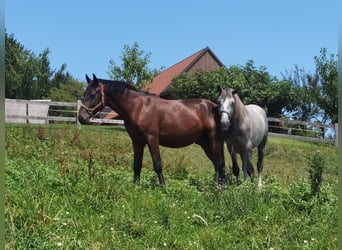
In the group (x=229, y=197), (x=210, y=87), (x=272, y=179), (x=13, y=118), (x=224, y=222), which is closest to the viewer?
(x=224, y=222)

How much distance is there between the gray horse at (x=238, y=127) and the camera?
19.8 feet

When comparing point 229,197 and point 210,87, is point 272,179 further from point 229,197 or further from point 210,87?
point 210,87

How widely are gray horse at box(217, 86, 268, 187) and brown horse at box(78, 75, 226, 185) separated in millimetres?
287

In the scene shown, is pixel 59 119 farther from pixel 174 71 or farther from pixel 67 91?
pixel 67 91

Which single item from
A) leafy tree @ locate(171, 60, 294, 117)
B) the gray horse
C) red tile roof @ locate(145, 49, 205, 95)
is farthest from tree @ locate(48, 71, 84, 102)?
the gray horse

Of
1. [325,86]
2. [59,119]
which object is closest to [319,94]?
[325,86]

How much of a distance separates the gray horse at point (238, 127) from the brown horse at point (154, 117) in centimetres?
29

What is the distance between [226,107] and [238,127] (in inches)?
23.0

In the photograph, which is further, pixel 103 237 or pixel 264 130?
pixel 264 130

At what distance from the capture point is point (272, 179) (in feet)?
24.6

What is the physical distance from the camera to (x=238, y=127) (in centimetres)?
646

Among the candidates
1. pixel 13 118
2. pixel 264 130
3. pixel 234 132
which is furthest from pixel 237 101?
pixel 13 118

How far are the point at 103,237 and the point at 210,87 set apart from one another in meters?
18.7

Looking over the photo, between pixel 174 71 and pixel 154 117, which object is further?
pixel 174 71
